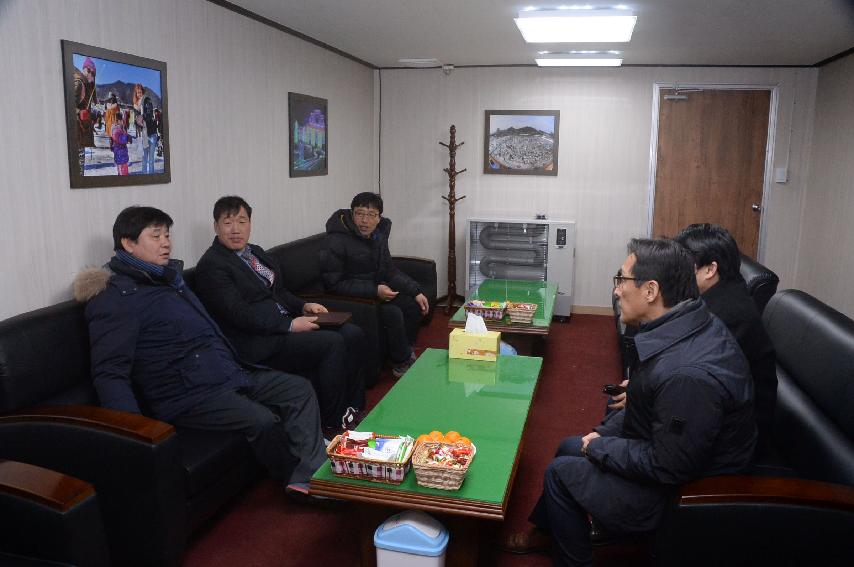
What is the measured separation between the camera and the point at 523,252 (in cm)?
638

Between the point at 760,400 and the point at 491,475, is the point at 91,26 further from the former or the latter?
the point at 760,400

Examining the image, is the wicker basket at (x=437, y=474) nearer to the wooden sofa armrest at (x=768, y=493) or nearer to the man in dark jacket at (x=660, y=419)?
the man in dark jacket at (x=660, y=419)

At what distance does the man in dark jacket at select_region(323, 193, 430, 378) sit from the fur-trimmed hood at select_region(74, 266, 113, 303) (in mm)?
1991

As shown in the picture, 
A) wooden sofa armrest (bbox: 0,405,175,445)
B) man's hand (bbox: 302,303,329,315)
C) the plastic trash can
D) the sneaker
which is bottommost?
the sneaker

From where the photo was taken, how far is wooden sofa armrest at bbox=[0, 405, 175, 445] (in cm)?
224

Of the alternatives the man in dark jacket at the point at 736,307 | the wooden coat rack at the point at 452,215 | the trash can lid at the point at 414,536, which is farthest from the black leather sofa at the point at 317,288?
the trash can lid at the point at 414,536

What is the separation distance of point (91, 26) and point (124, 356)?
4.61ft

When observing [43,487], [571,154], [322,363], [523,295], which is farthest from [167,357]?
[571,154]

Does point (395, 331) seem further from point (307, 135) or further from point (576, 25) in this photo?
point (576, 25)

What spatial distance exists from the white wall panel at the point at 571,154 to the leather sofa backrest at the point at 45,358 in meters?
4.45

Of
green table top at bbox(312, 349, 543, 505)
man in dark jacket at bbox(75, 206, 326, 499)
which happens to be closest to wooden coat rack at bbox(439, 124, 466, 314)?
green table top at bbox(312, 349, 543, 505)

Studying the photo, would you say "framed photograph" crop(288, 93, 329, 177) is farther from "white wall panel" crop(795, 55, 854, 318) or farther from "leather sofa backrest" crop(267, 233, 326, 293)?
"white wall panel" crop(795, 55, 854, 318)

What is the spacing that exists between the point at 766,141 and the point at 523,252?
232 centimetres

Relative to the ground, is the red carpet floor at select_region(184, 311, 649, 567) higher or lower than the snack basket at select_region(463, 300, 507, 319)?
lower
